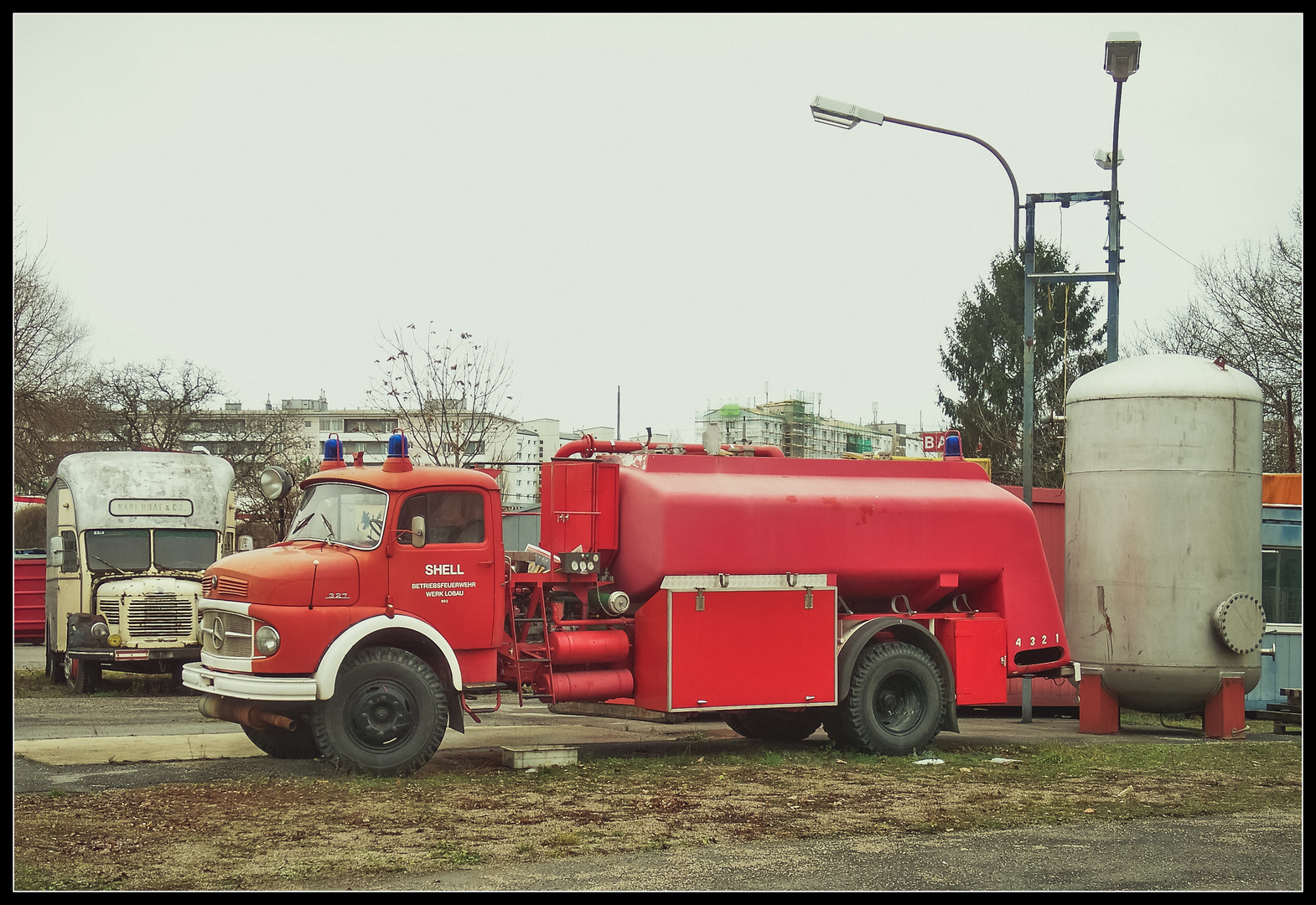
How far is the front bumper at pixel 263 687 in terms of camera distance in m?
10.8

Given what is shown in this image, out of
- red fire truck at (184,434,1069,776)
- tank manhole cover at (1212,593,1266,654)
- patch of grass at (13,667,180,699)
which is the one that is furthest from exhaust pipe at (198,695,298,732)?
tank manhole cover at (1212,593,1266,654)

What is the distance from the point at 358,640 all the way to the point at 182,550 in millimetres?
9390

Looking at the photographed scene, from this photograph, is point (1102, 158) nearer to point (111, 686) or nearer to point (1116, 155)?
point (1116, 155)

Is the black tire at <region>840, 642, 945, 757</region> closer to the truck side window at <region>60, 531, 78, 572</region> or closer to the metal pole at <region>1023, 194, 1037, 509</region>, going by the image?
the metal pole at <region>1023, 194, 1037, 509</region>

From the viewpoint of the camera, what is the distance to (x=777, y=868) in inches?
307

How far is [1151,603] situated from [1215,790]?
14.2 feet

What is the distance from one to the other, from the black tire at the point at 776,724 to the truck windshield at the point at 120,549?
945 centimetres

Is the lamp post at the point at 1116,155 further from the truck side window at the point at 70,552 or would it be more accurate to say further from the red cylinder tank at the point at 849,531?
the truck side window at the point at 70,552

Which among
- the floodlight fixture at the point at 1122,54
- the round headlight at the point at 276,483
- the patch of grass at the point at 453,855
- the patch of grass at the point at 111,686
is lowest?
the patch of grass at the point at 111,686

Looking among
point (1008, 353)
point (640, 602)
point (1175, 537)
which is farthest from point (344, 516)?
point (1008, 353)

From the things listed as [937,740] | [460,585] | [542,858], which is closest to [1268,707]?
[937,740]

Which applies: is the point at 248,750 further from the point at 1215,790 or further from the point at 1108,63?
the point at 1108,63

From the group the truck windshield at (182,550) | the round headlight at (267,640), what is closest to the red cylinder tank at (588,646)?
the round headlight at (267,640)

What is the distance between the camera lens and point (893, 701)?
13.7 meters
